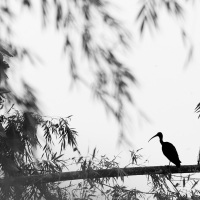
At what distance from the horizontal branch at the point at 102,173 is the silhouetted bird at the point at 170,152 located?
9.1 inches

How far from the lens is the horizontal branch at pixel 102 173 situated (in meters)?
3.65

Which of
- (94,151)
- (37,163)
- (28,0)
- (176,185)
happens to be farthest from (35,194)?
(28,0)

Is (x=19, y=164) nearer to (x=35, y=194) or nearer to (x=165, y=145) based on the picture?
(x=35, y=194)

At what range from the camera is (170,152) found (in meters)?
4.91

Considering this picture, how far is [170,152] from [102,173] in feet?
4.20

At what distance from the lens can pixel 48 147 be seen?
4105mm

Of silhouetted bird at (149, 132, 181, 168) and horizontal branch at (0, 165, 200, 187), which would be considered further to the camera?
silhouetted bird at (149, 132, 181, 168)

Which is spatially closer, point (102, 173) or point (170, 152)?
point (102, 173)

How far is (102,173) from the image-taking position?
3.86m

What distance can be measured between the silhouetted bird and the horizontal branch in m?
0.23

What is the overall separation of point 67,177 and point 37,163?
31 centimetres

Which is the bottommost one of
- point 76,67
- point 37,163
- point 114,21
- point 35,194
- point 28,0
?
→ point 35,194

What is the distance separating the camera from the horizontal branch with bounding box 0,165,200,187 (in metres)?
3.65

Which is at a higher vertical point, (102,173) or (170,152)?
(170,152)
